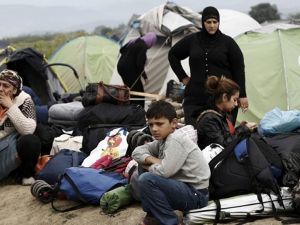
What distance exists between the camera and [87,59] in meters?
13.1

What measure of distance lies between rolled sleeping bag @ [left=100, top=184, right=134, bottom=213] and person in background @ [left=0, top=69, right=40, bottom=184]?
4.75 feet

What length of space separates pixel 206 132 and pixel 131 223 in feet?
3.52

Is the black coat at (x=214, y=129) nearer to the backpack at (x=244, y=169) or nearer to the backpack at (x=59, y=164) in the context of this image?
the backpack at (x=244, y=169)

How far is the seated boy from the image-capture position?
155 inches

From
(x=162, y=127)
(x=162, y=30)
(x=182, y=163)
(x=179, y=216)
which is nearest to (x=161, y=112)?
(x=162, y=127)

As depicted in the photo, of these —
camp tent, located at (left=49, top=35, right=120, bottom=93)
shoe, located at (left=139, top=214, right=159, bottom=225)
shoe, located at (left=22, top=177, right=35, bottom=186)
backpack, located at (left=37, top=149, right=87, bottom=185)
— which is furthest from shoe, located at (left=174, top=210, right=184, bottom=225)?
camp tent, located at (left=49, top=35, right=120, bottom=93)

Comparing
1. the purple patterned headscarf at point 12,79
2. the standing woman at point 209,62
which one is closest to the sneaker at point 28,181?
the purple patterned headscarf at point 12,79

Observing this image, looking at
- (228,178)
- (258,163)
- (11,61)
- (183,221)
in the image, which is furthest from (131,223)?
(11,61)

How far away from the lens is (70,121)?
730 cm

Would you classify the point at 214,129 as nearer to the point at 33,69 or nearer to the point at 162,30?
the point at 33,69

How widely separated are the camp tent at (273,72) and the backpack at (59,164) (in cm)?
271

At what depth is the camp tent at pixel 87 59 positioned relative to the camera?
501 inches

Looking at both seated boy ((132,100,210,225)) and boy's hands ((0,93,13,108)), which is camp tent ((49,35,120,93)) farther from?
seated boy ((132,100,210,225))

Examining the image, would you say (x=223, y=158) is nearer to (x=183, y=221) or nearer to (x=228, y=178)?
(x=228, y=178)
